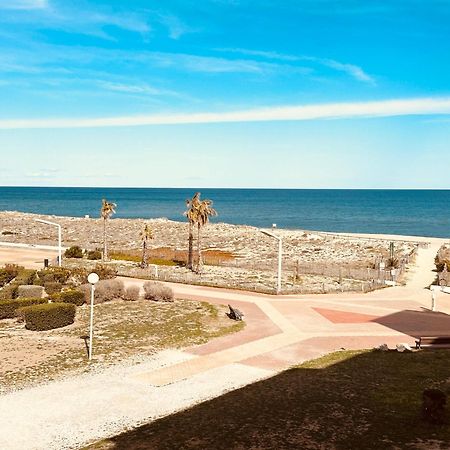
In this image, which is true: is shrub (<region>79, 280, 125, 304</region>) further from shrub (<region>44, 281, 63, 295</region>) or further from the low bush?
the low bush

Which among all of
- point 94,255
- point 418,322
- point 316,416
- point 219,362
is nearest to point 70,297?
point 219,362

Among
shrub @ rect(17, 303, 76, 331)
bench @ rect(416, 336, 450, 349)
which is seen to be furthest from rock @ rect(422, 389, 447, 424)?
shrub @ rect(17, 303, 76, 331)

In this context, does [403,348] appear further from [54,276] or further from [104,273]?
[54,276]

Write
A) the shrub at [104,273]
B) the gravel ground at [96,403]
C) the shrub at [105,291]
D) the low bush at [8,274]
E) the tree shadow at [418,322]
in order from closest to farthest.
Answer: the gravel ground at [96,403] → the tree shadow at [418,322] → the shrub at [105,291] → the low bush at [8,274] → the shrub at [104,273]

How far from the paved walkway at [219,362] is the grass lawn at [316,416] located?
978 mm

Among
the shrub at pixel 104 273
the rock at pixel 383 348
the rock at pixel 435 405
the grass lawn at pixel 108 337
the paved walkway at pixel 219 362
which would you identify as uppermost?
the rock at pixel 435 405

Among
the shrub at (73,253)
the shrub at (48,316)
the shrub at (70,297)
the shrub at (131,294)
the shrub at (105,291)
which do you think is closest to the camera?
the shrub at (48,316)

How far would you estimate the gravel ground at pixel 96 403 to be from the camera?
13352 mm

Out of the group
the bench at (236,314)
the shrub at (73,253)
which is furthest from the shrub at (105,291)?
the shrub at (73,253)

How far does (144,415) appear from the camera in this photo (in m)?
14.8

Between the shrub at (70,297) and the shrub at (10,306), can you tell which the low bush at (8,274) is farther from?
the shrub at (10,306)

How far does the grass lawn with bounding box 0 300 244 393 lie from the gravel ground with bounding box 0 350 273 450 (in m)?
1.22

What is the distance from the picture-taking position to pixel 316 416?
14.5 metres

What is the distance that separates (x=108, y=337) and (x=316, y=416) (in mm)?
11603
